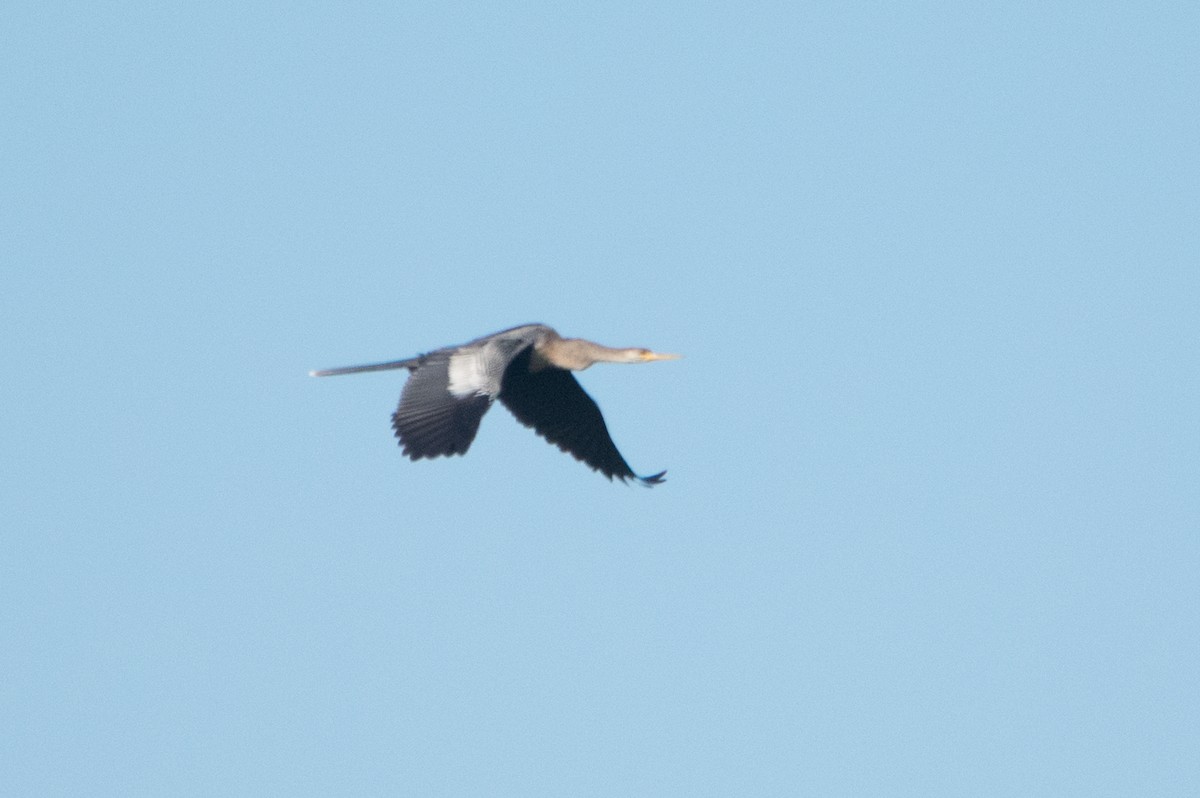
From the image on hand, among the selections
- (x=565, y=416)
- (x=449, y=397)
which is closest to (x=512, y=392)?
(x=565, y=416)

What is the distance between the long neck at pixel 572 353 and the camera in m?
18.6

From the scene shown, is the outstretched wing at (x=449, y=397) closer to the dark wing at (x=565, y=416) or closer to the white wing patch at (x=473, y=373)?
the white wing patch at (x=473, y=373)

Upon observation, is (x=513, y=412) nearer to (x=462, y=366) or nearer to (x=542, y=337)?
(x=542, y=337)

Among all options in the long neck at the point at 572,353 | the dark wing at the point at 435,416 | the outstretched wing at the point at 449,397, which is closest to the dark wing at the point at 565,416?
the long neck at the point at 572,353

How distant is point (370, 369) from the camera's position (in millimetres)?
18469

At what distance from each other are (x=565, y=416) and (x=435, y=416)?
367 cm

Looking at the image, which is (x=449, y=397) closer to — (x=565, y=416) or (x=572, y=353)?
(x=572, y=353)

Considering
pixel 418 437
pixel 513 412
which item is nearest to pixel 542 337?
pixel 513 412

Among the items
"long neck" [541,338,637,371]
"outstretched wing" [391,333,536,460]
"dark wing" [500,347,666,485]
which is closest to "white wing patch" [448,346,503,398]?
"outstretched wing" [391,333,536,460]

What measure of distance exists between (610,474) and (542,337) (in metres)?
2.11

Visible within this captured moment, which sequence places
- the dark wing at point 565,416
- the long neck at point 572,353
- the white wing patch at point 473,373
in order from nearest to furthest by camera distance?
the white wing patch at point 473,373 → the long neck at point 572,353 → the dark wing at point 565,416

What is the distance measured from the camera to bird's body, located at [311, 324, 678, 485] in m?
16.0

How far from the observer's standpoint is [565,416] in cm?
1958

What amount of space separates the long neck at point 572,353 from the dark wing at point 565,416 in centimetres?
34
